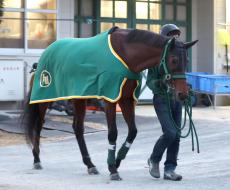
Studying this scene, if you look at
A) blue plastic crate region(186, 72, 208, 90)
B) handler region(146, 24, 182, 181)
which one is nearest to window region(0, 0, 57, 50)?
blue plastic crate region(186, 72, 208, 90)

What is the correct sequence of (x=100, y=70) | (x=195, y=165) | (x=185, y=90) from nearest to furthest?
(x=185, y=90)
(x=100, y=70)
(x=195, y=165)

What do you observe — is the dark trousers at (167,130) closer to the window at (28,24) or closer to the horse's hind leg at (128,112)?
the horse's hind leg at (128,112)

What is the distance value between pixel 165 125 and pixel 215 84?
1102 cm

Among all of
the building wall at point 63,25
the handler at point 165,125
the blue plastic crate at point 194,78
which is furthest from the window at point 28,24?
the handler at point 165,125

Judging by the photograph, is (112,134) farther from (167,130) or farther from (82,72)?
(82,72)

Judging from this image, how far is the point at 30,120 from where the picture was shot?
930 centimetres

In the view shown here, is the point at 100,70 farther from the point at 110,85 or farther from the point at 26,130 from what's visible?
the point at 26,130

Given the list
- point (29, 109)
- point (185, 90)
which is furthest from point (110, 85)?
point (29, 109)

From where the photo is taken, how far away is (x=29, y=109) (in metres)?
9.34

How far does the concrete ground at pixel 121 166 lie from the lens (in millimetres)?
7676

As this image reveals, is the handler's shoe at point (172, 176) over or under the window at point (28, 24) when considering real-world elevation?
under

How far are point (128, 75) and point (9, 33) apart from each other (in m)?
10.2

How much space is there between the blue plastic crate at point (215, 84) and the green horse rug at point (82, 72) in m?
10.0

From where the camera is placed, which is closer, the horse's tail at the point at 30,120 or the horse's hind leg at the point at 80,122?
the horse's hind leg at the point at 80,122
